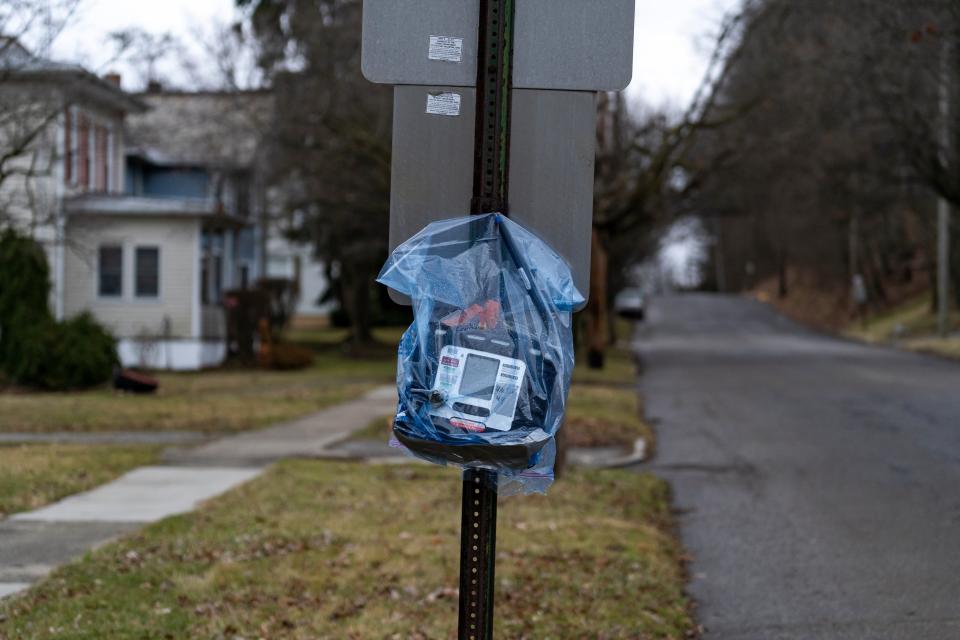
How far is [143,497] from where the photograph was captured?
1010 centimetres

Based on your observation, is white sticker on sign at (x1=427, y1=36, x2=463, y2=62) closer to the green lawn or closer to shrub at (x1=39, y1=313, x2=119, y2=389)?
the green lawn

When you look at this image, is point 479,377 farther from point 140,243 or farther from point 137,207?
point 140,243

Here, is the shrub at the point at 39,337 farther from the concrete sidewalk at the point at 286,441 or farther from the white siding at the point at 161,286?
the concrete sidewalk at the point at 286,441

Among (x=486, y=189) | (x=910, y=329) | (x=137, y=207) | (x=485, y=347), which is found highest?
(x=137, y=207)

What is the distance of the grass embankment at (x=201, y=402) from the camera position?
16.4 m

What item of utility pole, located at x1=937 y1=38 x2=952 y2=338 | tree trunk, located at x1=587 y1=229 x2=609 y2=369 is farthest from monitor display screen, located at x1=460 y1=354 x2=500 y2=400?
tree trunk, located at x1=587 y1=229 x2=609 y2=369

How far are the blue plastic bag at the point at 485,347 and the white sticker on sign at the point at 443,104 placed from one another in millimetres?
373

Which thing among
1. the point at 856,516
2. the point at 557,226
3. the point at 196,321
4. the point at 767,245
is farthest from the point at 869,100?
the point at 767,245

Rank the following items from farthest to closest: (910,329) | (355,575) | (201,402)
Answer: (910,329) → (201,402) → (355,575)

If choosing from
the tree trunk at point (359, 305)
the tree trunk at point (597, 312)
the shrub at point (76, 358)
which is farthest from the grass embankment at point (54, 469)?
the tree trunk at point (359, 305)

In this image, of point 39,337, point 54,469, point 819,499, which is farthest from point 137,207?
point 819,499

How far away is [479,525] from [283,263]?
194 feet

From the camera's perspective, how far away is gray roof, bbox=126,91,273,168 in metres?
31.7

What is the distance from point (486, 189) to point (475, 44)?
485mm
